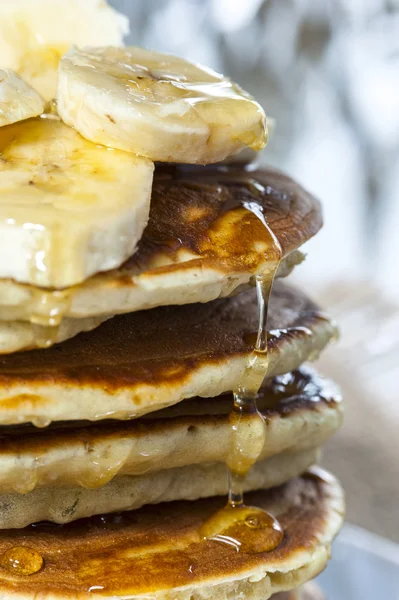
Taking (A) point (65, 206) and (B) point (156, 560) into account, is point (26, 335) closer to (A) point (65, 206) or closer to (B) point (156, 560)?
(A) point (65, 206)

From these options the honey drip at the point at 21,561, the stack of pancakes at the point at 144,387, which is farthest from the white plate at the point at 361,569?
the honey drip at the point at 21,561

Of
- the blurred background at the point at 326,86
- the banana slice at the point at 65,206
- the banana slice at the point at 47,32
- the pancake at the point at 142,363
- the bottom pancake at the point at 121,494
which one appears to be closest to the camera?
the banana slice at the point at 65,206

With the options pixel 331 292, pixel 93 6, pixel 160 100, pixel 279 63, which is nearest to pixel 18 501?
pixel 160 100

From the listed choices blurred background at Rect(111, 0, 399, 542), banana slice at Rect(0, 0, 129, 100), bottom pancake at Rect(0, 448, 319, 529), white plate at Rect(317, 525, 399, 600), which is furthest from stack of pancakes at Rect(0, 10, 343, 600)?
blurred background at Rect(111, 0, 399, 542)

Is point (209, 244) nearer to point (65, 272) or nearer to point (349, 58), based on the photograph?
point (65, 272)

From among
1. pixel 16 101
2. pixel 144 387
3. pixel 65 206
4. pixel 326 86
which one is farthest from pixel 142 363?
pixel 326 86

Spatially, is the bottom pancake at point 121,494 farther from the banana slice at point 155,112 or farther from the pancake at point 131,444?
the banana slice at point 155,112
